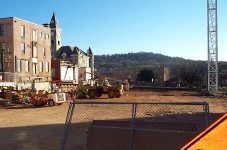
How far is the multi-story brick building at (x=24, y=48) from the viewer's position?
46.1 meters

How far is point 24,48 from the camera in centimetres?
4906

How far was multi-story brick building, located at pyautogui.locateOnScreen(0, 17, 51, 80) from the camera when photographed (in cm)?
4606

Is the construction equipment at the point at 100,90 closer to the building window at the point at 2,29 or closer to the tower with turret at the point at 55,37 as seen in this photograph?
the building window at the point at 2,29

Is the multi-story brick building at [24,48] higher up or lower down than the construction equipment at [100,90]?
higher up

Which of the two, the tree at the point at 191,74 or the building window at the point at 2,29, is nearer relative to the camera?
the building window at the point at 2,29

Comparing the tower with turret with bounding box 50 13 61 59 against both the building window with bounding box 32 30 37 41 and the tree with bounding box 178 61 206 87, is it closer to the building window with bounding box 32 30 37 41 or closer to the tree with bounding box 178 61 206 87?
the tree with bounding box 178 61 206 87

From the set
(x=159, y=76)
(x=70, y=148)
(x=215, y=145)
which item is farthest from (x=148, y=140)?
(x=159, y=76)

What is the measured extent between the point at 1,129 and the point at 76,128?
397 cm

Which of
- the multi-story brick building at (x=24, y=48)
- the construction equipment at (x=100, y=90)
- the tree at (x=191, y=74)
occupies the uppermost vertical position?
the multi-story brick building at (x=24, y=48)

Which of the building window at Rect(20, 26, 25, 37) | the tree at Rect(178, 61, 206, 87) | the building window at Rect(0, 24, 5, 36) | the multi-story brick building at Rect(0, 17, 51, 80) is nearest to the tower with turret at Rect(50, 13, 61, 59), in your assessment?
the tree at Rect(178, 61, 206, 87)

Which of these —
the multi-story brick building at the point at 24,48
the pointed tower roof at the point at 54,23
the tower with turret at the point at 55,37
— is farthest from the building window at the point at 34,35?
the pointed tower roof at the point at 54,23

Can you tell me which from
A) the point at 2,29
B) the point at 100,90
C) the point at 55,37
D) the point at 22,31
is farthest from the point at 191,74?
the point at 2,29

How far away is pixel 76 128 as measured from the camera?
50.1ft

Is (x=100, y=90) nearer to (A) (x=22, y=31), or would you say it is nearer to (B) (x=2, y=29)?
(A) (x=22, y=31)
